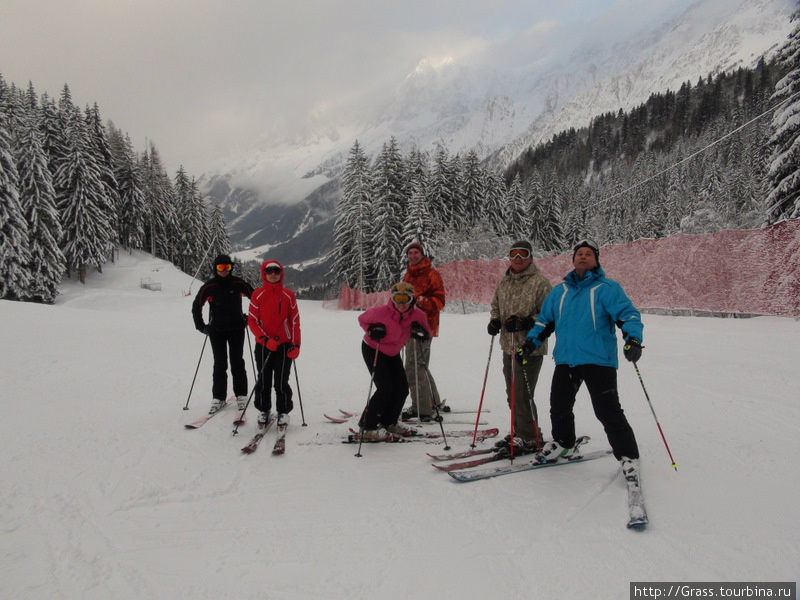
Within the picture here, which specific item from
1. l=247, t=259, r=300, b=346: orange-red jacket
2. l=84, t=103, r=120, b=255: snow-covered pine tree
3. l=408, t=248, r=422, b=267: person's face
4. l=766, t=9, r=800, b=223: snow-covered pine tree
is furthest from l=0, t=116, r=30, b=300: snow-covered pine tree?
l=766, t=9, r=800, b=223: snow-covered pine tree

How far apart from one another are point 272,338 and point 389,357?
1.56 meters

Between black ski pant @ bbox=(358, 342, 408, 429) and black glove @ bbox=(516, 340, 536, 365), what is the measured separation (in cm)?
143

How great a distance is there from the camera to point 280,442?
4.75 m

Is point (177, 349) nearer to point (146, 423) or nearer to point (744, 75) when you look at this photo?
point (146, 423)

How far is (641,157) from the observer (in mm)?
99250

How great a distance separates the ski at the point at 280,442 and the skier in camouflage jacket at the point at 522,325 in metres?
2.49

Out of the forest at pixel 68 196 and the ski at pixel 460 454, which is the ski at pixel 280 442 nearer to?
the ski at pixel 460 454

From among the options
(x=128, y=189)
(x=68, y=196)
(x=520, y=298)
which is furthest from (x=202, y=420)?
(x=128, y=189)

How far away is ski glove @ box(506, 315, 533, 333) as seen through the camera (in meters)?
4.28

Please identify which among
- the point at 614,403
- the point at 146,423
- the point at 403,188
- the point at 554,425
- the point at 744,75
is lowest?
the point at 146,423

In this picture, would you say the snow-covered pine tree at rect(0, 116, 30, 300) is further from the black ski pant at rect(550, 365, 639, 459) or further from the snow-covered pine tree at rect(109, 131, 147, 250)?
the black ski pant at rect(550, 365, 639, 459)

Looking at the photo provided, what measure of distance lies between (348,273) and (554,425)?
37.5m

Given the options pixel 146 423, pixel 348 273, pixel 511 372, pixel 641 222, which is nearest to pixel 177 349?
pixel 146 423

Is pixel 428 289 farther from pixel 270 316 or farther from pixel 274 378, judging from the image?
pixel 274 378
